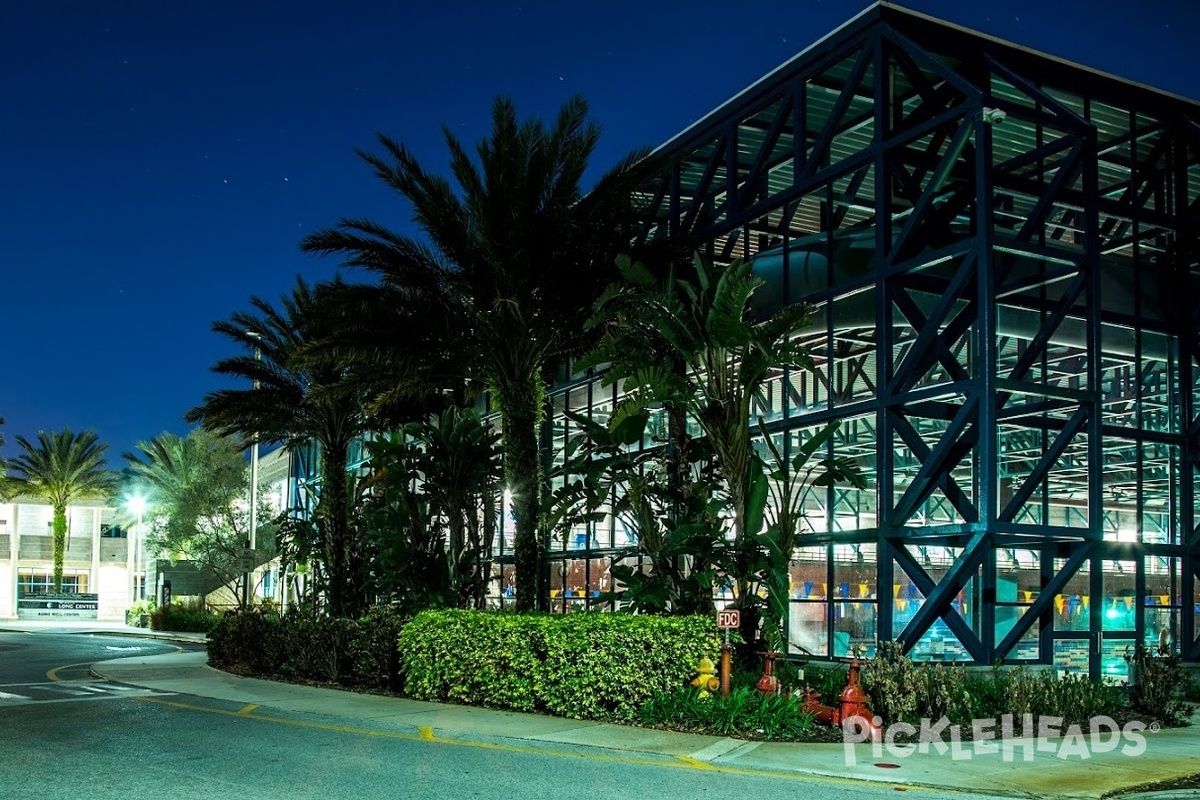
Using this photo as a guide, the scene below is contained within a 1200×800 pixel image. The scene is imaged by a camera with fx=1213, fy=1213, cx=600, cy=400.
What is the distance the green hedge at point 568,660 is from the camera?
1445cm

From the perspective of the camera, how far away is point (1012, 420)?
1877 cm

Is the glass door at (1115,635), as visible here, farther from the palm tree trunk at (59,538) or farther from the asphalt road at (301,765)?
the palm tree trunk at (59,538)

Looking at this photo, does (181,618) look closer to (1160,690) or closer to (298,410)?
(298,410)

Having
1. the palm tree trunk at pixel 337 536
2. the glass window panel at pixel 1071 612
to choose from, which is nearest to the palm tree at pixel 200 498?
the palm tree trunk at pixel 337 536

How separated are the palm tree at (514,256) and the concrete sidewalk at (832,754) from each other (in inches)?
149

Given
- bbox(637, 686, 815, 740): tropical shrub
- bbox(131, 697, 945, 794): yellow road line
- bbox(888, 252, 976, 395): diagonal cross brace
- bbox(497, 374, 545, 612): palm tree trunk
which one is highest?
bbox(888, 252, 976, 395): diagonal cross brace

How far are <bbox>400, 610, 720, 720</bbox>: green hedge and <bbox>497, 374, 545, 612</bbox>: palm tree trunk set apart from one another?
83.3 inches

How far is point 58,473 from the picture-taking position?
64.1m

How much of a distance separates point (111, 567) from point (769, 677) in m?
69.6

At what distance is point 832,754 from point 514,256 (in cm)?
1007

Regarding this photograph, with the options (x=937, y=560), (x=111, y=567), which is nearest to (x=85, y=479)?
(x=111, y=567)

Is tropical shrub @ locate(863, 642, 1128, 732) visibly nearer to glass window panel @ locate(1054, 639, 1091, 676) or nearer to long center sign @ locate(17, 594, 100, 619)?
glass window panel @ locate(1054, 639, 1091, 676)

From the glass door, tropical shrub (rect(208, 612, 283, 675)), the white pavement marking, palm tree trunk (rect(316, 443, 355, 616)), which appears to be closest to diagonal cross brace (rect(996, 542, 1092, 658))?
the glass door

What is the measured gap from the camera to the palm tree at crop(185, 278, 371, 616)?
25.9 m
